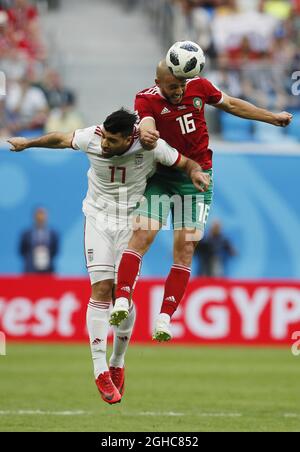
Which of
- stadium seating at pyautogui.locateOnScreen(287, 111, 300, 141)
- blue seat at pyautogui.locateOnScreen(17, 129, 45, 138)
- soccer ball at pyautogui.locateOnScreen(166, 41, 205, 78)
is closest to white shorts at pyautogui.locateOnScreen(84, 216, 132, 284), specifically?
soccer ball at pyautogui.locateOnScreen(166, 41, 205, 78)

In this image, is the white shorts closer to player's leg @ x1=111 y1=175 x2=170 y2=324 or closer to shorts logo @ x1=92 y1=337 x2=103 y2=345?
player's leg @ x1=111 y1=175 x2=170 y2=324

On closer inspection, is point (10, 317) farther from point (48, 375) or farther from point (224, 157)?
point (224, 157)

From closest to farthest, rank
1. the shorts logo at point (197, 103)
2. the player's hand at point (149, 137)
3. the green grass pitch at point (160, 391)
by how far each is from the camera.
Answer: the player's hand at point (149, 137) → the shorts logo at point (197, 103) → the green grass pitch at point (160, 391)

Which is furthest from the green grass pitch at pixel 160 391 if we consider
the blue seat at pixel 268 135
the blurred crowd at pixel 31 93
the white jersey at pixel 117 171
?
the blue seat at pixel 268 135

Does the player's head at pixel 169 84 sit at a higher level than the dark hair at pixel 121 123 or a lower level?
higher

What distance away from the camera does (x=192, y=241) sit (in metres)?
12.9

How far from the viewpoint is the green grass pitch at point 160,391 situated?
14414mm

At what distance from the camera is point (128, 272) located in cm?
1240

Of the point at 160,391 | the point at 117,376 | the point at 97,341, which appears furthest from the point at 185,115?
the point at 160,391

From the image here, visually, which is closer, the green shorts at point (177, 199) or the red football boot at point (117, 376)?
the green shorts at point (177, 199)

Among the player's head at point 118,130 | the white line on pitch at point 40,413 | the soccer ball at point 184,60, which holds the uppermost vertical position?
the soccer ball at point 184,60

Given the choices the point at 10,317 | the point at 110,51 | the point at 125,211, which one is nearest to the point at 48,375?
the point at 10,317

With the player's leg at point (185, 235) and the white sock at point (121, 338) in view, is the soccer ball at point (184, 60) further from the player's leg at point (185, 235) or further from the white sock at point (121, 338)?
the white sock at point (121, 338)

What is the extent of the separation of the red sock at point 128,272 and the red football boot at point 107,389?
0.93m
